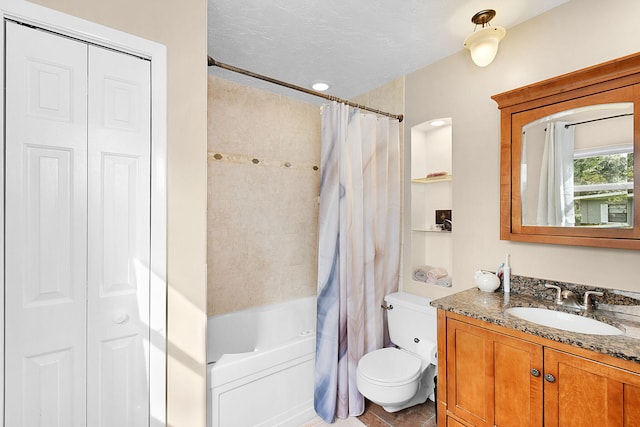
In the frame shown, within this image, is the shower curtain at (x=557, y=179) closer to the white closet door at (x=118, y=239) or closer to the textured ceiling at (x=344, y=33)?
the textured ceiling at (x=344, y=33)

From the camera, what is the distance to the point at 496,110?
6.44ft

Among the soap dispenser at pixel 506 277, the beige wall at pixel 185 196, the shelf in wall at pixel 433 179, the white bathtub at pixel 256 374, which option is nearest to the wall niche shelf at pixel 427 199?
the shelf in wall at pixel 433 179

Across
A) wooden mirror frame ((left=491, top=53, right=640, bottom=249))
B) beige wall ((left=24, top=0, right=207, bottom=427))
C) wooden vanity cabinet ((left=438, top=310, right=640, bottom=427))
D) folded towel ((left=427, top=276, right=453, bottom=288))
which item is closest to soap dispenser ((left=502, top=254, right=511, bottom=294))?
wooden mirror frame ((left=491, top=53, right=640, bottom=249))

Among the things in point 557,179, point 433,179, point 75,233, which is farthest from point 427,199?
point 75,233

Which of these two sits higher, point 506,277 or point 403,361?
point 506,277

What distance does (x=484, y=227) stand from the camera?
2.04m

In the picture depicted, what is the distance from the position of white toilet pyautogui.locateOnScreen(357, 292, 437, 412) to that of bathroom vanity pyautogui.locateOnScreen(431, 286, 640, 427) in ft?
0.93

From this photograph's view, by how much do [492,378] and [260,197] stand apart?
2.00m

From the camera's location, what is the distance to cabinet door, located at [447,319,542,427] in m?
1.30

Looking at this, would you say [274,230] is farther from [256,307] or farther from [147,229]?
[147,229]

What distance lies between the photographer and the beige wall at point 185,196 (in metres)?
1.44

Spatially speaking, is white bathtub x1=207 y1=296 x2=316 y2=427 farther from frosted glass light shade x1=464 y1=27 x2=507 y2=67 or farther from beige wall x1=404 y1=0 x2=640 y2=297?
frosted glass light shade x1=464 y1=27 x2=507 y2=67

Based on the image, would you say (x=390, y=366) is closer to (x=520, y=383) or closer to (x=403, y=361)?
(x=403, y=361)

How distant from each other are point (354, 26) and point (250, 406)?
245cm
